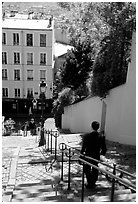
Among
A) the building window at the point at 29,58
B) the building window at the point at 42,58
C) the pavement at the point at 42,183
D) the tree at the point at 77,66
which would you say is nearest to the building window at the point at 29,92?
the building window at the point at 29,58

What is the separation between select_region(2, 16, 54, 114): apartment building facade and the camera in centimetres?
3020

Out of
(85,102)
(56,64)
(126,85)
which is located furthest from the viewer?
(56,64)

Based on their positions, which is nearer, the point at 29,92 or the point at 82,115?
the point at 82,115

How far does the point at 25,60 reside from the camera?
31469mm

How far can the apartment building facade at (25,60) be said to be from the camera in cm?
3020

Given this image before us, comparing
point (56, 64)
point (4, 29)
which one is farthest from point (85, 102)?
point (56, 64)

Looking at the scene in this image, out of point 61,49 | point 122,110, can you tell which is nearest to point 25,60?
point 61,49

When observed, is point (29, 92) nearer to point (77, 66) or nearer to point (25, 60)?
point (25, 60)

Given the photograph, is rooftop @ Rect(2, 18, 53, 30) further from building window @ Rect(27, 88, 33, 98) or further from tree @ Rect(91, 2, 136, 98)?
tree @ Rect(91, 2, 136, 98)

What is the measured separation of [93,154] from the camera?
5188mm

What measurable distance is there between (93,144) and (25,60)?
1085 inches

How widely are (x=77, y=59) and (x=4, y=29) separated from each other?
1209 cm

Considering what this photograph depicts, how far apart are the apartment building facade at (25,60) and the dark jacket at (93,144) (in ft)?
87.1

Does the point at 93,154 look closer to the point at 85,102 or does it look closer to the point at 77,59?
the point at 85,102
